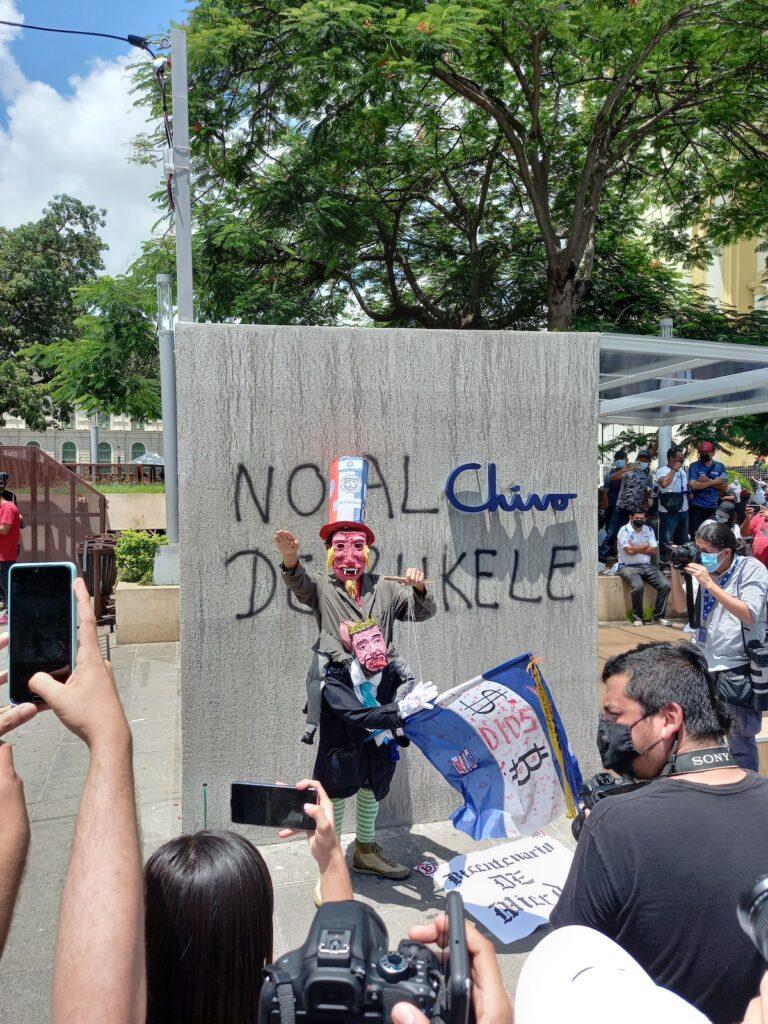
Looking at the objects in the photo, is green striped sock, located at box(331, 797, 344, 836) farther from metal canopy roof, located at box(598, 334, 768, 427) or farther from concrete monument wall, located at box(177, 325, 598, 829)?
metal canopy roof, located at box(598, 334, 768, 427)

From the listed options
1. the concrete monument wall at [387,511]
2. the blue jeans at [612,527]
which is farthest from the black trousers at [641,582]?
the concrete monument wall at [387,511]

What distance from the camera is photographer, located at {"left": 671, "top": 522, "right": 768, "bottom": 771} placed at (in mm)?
4363

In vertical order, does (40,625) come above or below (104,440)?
below

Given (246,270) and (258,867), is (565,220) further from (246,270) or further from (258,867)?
(258,867)

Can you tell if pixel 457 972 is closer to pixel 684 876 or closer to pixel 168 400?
pixel 684 876

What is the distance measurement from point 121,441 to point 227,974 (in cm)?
5629

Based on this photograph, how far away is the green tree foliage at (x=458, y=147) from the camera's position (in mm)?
10711

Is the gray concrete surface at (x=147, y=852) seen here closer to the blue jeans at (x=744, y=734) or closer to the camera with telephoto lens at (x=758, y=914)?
the blue jeans at (x=744, y=734)

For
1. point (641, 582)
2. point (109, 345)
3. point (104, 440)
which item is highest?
point (104, 440)

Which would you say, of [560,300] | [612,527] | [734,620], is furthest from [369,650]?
[560,300]

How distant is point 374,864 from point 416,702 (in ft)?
3.63

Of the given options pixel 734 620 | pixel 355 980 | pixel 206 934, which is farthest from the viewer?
pixel 734 620

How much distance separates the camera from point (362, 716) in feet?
12.4

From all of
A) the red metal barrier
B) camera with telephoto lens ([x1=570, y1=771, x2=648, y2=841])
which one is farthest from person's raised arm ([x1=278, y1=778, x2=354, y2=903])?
the red metal barrier
